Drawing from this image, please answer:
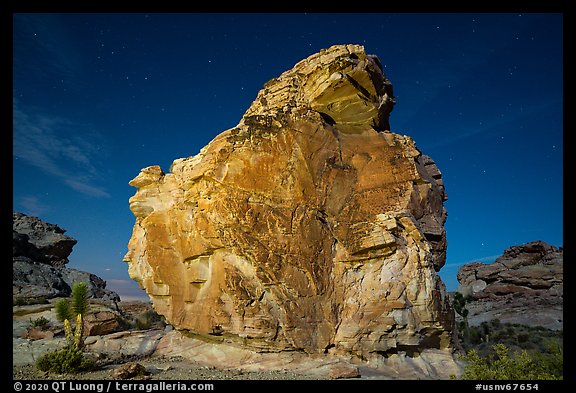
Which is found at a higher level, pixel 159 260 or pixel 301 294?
pixel 159 260

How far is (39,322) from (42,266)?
2333 cm

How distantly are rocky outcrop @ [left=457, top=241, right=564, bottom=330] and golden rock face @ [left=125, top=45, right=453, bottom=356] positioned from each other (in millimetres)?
29313

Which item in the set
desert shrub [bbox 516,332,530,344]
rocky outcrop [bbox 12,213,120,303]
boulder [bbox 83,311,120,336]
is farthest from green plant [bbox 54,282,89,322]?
desert shrub [bbox 516,332,530,344]

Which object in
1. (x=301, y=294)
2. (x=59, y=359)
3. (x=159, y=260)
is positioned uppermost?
(x=159, y=260)

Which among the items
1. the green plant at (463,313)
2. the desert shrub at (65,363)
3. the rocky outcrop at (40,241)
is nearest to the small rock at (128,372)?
the desert shrub at (65,363)

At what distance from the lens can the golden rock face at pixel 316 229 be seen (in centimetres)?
1515

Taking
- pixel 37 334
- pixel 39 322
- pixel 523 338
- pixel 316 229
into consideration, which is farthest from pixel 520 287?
pixel 39 322

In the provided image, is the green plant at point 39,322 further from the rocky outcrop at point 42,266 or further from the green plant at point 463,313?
the green plant at point 463,313

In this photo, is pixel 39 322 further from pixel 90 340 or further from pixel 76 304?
pixel 76 304

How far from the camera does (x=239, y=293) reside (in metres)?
16.0

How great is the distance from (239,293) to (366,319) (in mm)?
5949

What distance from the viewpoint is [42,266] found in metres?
43.8
